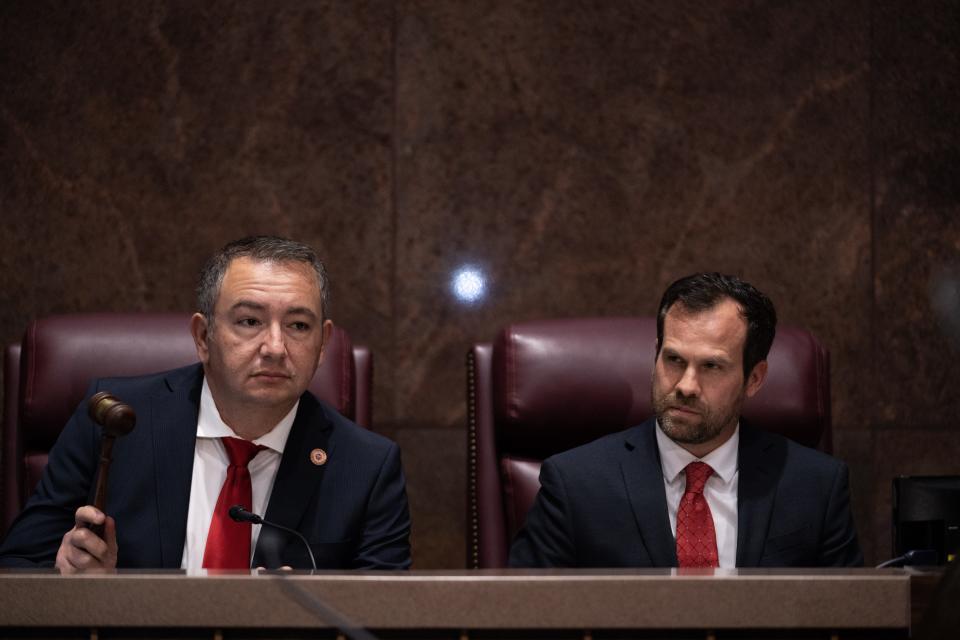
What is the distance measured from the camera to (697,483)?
6.63 feet

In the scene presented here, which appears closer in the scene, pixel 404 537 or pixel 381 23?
pixel 404 537

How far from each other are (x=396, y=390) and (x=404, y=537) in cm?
76

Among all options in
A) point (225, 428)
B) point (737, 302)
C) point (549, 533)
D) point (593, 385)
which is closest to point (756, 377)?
point (737, 302)

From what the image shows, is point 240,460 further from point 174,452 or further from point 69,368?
point 69,368

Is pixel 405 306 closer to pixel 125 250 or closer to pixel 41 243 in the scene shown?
pixel 125 250

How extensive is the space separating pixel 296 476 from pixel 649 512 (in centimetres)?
63

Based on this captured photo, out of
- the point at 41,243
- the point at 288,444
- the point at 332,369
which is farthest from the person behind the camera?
the point at 41,243

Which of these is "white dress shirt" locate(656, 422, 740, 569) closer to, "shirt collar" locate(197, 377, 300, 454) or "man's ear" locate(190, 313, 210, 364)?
"shirt collar" locate(197, 377, 300, 454)

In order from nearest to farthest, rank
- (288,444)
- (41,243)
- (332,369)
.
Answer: (288,444) → (332,369) → (41,243)

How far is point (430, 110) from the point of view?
2697 mm

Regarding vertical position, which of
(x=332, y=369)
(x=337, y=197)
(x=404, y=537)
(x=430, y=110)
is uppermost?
(x=430, y=110)

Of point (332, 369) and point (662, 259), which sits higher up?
point (662, 259)

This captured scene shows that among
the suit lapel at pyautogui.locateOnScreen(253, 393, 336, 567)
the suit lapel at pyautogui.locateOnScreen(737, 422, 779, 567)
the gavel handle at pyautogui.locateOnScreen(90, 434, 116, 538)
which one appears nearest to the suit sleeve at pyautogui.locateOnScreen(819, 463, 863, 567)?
the suit lapel at pyautogui.locateOnScreen(737, 422, 779, 567)

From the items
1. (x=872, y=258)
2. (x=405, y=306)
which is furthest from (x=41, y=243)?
(x=872, y=258)
